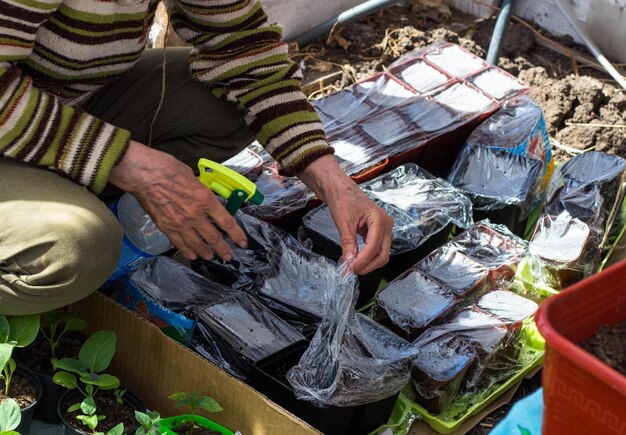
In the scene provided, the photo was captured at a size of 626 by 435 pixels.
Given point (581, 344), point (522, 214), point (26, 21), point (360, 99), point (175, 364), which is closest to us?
point (581, 344)

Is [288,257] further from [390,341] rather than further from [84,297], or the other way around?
[84,297]

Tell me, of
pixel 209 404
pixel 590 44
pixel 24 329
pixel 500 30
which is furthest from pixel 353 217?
pixel 590 44

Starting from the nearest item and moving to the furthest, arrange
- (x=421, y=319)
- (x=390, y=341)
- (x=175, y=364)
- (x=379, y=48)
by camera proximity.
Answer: (x=175, y=364), (x=390, y=341), (x=421, y=319), (x=379, y=48)

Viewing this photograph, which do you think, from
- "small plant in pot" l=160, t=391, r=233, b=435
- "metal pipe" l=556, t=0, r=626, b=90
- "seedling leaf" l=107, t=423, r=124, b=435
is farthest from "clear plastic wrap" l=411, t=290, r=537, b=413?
"metal pipe" l=556, t=0, r=626, b=90

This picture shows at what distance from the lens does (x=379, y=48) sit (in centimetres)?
372

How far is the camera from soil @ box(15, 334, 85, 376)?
198cm

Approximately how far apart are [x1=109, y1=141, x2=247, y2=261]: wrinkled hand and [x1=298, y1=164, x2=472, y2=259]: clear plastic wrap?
21.9 inches

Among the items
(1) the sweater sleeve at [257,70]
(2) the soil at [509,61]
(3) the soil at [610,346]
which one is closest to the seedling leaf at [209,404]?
(1) the sweater sleeve at [257,70]

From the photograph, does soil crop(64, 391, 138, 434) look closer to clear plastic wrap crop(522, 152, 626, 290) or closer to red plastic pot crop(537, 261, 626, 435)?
red plastic pot crop(537, 261, 626, 435)

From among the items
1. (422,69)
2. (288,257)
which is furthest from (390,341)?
(422,69)

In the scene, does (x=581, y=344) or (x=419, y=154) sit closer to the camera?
(x=581, y=344)

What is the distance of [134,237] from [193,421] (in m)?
0.64

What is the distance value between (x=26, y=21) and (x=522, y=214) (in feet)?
4.96

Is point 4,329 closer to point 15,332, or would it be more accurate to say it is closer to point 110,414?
point 15,332
